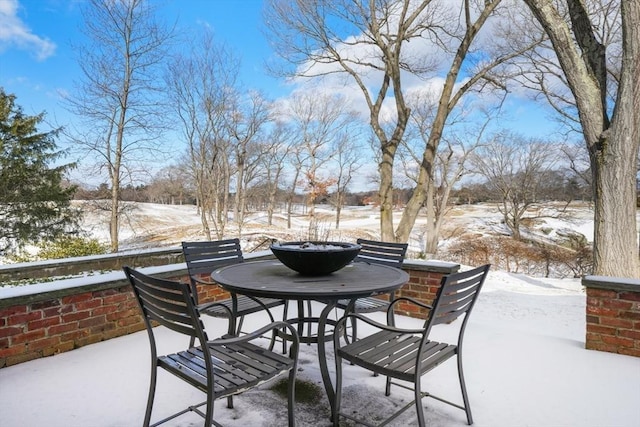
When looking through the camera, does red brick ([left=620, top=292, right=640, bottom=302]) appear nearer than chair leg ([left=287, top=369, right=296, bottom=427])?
No

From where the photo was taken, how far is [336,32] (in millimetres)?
8023

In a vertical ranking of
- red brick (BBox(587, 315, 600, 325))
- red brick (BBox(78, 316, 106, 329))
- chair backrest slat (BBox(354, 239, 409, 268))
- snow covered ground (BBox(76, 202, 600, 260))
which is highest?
chair backrest slat (BBox(354, 239, 409, 268))

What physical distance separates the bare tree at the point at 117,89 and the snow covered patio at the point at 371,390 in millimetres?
7780

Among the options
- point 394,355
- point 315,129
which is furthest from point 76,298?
point 315,129

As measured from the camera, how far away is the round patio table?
1.86 meters

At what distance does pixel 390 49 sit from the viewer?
792cm

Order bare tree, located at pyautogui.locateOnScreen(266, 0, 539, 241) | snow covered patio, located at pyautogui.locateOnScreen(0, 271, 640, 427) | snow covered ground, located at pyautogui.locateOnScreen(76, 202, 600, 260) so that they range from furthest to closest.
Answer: snow covered ground, located at pyautogui.locateOnScreen(76, 202, 600, 260) < bare tree, located at pyautogui.locateOnScreen(266, 0, 539, 241) < snow covered patio, located at pyautogui.locateOnScreen(0, 271, 640, 427)

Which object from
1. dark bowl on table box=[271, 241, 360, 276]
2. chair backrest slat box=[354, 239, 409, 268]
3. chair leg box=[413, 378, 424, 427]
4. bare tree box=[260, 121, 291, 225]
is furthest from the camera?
bare tree box=[260, 121, 291, 225]

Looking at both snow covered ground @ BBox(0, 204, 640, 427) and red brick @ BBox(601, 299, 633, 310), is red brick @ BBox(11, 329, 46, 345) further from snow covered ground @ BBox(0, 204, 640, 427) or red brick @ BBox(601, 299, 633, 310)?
red brick @ BBox(601, 299, 633, 310)

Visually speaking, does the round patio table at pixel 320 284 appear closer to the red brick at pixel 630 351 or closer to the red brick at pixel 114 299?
the red brick at pixel 114 299

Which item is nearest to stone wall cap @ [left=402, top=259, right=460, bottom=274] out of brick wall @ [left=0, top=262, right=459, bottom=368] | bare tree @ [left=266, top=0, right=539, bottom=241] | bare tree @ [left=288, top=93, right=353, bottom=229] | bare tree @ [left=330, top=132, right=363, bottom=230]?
brick wall @ [left=0, top=262, right=459, bottom=368]

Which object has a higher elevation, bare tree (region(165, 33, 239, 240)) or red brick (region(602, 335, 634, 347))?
bare tree (region(165, 33, 239, 240))

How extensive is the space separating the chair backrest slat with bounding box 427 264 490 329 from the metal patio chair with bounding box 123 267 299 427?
700mm

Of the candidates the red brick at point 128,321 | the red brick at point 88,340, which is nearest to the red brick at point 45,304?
the red brick at point 88,340
